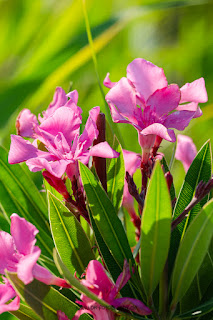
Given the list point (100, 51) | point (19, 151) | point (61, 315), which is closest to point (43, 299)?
point (61, 315)

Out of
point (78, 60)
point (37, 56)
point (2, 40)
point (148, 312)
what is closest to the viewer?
point (148, 312)

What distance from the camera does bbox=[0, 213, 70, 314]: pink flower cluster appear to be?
1.44ft

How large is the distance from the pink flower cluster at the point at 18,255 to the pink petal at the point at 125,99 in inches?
5.5

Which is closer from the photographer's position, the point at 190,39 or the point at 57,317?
the point at 57,317

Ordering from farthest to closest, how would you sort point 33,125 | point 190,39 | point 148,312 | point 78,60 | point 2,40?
1. point 2,40
2. point 190,39
3. point 78,60
4. point 33,125
5. point 148,312

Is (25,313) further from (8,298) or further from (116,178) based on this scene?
(116,178)

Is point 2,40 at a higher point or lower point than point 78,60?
higher

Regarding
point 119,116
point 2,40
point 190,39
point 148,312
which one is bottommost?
point 148,312

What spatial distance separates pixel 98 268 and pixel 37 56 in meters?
1.41

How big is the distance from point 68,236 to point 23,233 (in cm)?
7

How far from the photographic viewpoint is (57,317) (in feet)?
1.65

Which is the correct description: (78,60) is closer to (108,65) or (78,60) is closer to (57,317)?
(108,65)

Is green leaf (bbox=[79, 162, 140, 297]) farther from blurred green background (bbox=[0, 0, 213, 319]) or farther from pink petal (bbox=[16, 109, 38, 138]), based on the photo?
blurred green background (bbox=[0, 0, 213, 319])

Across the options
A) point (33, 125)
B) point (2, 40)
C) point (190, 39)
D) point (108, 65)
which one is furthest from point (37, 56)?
point (33, 125)
